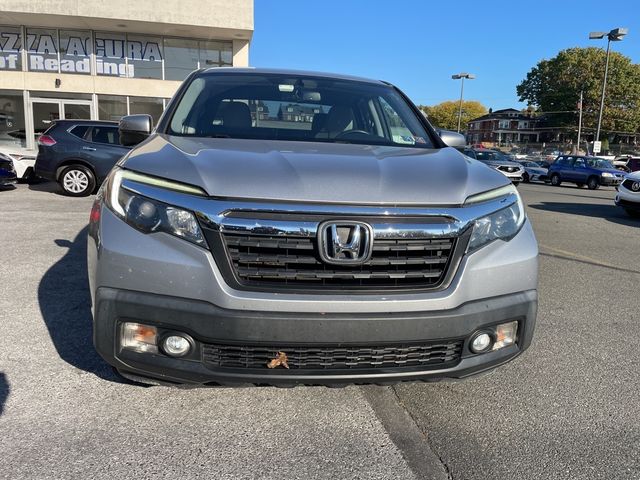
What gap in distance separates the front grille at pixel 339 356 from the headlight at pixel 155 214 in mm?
456

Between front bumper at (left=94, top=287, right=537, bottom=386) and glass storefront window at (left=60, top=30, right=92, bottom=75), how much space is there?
21.8m

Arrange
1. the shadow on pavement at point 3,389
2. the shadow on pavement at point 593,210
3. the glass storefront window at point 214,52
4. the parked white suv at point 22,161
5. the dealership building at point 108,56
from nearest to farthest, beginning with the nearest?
the shadow on pavement at point 3,389 < the shadow on pavement at point 593,210 < the parked white suv at point 22,161 < the dealership building at point 108,56 < the glass storefront window at point 214,52

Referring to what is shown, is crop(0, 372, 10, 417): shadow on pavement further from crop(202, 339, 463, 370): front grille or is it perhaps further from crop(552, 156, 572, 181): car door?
crop(552, 156, 572, 181): car door

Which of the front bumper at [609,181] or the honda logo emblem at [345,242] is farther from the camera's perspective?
the front bumper at [609,181]

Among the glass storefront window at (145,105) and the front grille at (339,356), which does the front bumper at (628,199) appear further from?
the glass storefront window at (145,105)

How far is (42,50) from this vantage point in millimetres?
20531

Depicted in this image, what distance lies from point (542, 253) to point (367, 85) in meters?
4.28

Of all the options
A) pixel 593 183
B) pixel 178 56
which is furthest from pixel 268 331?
pixel 593 183

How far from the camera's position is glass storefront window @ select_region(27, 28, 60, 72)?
805 inches

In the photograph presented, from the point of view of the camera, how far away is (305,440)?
2.38m

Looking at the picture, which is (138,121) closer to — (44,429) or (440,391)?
(44,429)

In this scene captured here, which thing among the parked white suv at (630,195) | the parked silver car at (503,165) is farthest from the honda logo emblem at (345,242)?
the parked silver car at (503,165)

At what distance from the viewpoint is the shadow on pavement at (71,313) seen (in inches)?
121

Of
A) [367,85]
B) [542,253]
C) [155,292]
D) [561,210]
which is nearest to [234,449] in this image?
[155,292]
